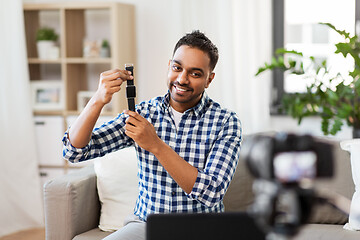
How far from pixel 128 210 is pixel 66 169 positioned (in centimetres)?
149

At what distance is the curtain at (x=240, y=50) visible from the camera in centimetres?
356

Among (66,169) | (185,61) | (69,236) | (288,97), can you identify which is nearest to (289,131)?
(185,61)

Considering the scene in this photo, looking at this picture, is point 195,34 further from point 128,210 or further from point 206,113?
point 128,210

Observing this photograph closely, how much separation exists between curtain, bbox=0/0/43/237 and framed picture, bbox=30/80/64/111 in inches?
3.2

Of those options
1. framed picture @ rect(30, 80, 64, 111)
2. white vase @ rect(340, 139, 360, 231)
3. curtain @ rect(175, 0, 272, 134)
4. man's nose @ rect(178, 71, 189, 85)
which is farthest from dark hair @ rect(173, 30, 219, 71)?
framed picture @ rect(30, 80, 64, 111)

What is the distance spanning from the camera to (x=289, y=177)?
0.67 m

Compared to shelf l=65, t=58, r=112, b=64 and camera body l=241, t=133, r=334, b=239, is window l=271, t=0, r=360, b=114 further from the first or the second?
camera body l=241, t=133, r=334, b=239

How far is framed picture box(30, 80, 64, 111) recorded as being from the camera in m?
3.76

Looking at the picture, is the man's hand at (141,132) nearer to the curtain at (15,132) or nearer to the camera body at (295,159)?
the camera body at (295,159)

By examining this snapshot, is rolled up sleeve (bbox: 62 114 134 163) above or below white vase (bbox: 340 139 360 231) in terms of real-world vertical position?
above

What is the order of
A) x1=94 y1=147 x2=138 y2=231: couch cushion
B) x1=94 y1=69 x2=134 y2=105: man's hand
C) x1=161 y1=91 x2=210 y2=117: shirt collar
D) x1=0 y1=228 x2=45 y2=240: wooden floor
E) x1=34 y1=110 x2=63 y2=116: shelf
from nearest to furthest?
x1=94 y1=69 x2=134 y2=105: man's hand → x1=161 y1=91 x2=210 y2=117: shirt collar → x1=94 y1=147 x2=138 y2=231: couch cushion → x1=0 y1=228 x2=45 y2=240: wooden floor → x1=34 y1=110 x2=63 y2=116: shelf

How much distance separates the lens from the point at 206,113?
1956 millimetres

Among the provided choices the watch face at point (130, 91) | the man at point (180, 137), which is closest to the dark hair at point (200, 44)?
the man at point (180, 137)

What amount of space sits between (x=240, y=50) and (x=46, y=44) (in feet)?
4.34
